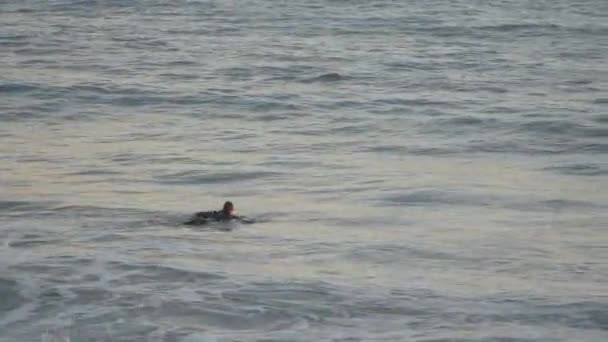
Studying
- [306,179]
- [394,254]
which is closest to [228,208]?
[394,254]

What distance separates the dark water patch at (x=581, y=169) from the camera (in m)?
23.3

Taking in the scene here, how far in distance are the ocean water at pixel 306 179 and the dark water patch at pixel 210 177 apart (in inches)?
2.8

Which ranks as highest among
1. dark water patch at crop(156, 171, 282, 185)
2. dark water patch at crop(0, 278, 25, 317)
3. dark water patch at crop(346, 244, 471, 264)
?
dark water patch at crop(0, 278, 25, 317)

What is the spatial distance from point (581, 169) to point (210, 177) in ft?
20.6

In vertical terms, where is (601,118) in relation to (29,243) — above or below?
below

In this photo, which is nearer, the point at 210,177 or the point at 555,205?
the point at 555,205

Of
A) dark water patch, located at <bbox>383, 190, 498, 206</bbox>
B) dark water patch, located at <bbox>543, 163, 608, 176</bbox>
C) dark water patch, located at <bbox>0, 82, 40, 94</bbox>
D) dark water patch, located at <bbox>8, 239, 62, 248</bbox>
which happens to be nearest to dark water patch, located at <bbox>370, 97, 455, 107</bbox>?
dark water patch, located at <bbox>543, 163, 608, 176</bbox>

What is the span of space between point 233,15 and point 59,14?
18.8ft

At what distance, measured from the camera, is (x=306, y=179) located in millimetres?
22984

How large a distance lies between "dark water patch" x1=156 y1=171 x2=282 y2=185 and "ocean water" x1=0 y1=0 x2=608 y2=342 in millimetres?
71

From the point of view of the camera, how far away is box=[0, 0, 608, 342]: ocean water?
50.5 feet

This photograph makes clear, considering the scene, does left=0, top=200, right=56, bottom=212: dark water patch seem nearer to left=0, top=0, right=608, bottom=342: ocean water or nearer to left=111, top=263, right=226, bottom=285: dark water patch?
left=0, top=0, right=608, bottom=342: ocean water

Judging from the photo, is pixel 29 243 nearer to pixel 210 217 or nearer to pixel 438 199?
pixel 210 217

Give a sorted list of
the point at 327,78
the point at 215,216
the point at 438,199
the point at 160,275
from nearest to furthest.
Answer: the point at 160,275, the point at 215,216, the point at 438,199, the point at 327,78
